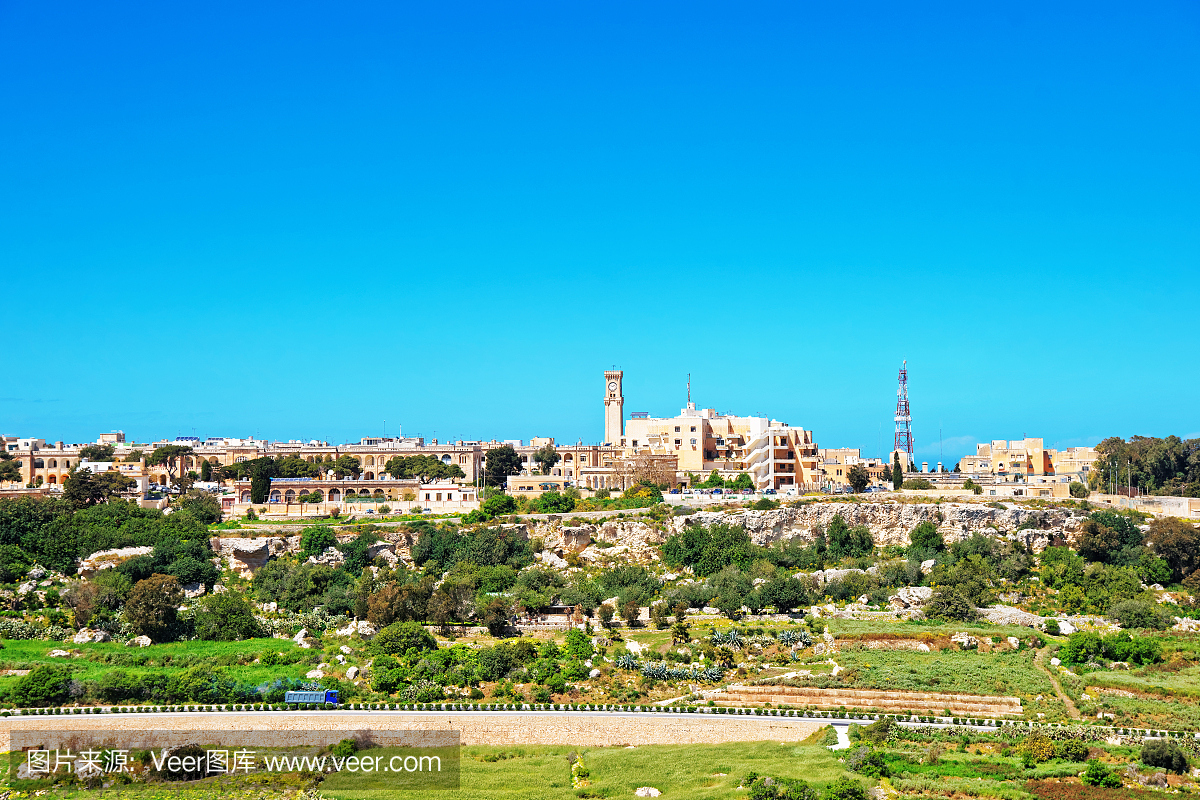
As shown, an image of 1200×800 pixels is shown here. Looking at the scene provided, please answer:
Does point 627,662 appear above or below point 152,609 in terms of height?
below

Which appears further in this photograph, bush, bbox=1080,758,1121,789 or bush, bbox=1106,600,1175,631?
bush, bbox=1106,600,1175,631

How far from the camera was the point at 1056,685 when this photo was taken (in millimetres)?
36688

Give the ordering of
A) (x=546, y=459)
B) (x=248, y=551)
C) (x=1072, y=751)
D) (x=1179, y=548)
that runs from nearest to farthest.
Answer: (x=1072, y=751) → (x=1179, y=548) → (x=248, y=551) → (x=546, y=459)

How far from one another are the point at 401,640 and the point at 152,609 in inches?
434

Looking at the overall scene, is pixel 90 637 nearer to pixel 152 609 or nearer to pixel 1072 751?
pixel 152 609

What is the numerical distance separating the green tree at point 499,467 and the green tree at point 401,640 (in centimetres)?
4728

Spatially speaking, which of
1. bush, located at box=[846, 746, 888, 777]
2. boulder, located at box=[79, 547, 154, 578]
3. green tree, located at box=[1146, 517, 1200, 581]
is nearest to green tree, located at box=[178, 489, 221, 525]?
boulder, located at box=[79, 547, 154, 578]

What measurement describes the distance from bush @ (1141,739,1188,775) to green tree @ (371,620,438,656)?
76.9ft

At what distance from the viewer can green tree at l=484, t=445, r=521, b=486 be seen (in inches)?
3526

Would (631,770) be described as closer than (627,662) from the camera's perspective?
Yes

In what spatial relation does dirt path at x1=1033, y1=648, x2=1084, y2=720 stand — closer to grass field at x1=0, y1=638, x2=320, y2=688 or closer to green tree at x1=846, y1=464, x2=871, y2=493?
grass field at x1=0, y1=638, x2=320, y2=688

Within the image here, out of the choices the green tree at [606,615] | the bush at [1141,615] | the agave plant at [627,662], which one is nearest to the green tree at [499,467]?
the green tree at [606,615]

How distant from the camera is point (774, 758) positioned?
2975 cm

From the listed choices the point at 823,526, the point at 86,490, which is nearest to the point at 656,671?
the point at 823,526
